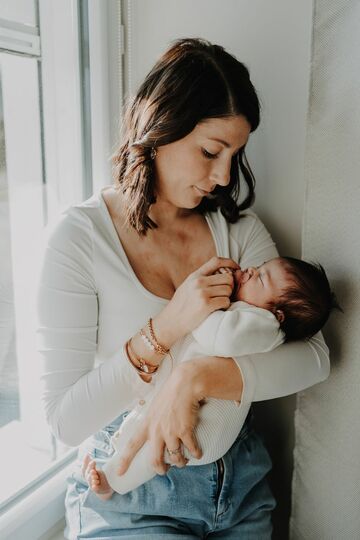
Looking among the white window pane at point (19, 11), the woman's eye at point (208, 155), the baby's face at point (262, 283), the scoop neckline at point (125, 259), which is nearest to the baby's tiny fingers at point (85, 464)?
the scoop neckline at point (125, 259)

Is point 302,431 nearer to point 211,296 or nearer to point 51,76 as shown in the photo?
point 211,296

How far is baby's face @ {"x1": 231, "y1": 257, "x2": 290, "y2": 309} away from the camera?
1008 mm

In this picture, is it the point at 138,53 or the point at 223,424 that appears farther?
the point at 138,53

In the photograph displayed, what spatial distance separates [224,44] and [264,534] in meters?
1.30

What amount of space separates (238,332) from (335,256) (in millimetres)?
343

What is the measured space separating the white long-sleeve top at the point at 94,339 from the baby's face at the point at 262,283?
13cm

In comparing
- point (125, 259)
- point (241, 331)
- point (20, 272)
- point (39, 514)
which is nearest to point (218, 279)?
point (241, 331)

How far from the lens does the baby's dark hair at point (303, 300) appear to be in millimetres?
993

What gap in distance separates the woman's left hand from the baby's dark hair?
0.23 metres

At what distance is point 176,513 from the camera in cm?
106

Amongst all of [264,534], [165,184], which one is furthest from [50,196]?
[264,534]

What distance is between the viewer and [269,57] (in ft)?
4.36

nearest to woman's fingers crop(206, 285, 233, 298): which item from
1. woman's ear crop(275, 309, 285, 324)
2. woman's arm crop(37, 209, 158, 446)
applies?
woman's ear crop(275, 309, 285, 324)

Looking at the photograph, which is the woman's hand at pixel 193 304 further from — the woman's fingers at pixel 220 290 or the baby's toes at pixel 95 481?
the baby's toes at pixel 95 481
